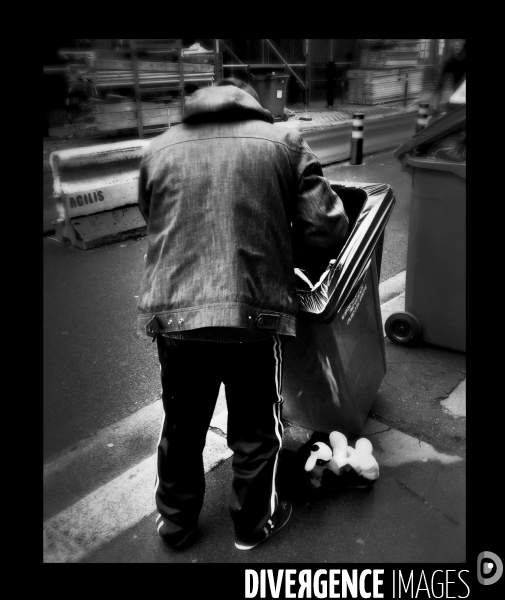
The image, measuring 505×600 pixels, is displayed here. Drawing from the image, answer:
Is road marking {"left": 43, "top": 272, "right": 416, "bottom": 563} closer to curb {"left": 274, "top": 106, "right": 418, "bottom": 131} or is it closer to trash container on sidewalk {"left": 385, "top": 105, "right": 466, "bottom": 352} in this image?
trash container on sidewalk {"left": 385, "top": 105, "right": 466, "bottom": 352}

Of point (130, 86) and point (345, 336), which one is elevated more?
point (130, 86)

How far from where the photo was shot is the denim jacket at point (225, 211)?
1878mm

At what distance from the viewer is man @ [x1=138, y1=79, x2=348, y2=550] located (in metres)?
1.89

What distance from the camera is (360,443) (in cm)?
253

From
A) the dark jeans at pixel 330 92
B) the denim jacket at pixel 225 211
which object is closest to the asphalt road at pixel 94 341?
the denim jacket at pixel 225 211

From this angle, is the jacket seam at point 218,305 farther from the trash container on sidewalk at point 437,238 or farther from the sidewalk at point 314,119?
the sidewalk at point 314,119

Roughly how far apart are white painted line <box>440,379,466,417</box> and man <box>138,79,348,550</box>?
49.2 inches

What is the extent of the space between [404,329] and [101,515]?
217 centimetres

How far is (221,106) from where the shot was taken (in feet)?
6.21

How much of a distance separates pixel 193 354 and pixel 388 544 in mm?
1069
